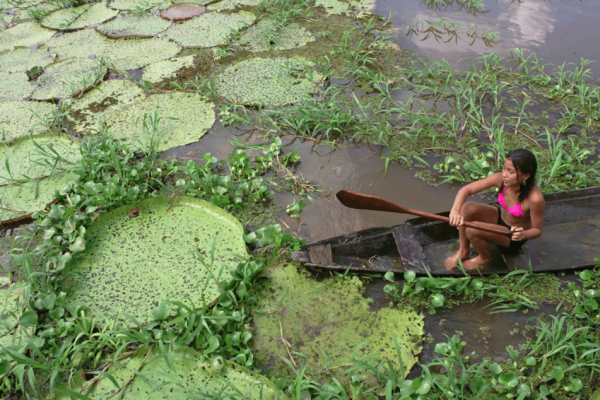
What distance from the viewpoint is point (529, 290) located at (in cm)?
197

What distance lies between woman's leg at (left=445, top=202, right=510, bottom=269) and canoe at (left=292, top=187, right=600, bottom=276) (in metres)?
0.10

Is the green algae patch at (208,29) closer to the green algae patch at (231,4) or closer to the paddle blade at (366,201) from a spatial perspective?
the green algae patch at (231,4)

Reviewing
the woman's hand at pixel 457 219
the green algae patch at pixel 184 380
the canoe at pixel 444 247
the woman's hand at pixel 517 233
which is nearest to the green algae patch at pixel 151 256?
the green algae patch at pixel 184 380

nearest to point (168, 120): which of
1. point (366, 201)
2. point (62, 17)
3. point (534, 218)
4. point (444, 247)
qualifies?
point (366, 201)

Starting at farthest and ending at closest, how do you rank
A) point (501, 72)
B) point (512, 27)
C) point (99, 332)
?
point (512, 27) → point (501, 72) → point (99, 332)

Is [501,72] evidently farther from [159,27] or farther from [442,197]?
[159,27]

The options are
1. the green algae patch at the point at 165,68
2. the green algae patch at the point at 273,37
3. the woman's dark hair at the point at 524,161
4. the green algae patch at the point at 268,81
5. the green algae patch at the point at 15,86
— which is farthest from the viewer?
the green algae patch at the point at 273,37

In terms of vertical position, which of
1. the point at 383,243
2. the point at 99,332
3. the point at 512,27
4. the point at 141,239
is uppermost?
the point at 512,27

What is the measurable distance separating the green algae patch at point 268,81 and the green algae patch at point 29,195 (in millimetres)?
1530

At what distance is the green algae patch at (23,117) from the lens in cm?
309

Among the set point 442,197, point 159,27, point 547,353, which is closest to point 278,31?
point 159,27

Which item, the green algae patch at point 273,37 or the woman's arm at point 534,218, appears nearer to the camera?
the woman's arm at point 534,218

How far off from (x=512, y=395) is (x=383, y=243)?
882 mm

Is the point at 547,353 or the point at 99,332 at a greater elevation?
the point at 547,353
